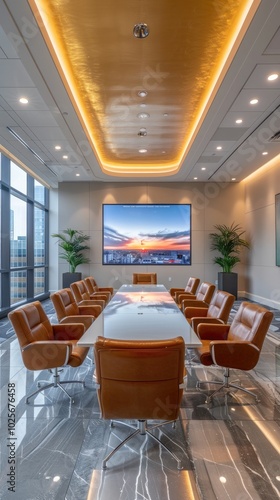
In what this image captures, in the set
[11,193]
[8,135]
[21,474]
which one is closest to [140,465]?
[21,474]

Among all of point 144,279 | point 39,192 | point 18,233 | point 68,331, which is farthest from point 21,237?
point 68,331

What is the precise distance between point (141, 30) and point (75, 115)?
175 centimetres

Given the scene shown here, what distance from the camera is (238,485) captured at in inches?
72.3

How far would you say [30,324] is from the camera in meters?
2.80

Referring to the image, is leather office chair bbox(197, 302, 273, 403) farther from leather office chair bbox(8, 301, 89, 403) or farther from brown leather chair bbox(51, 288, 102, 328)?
brown leather chair bbox(51, 288, 102, 328)

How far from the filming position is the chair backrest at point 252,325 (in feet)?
8.52

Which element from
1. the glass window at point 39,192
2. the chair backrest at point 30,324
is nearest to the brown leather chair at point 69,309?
the chair backrest at point 30,324

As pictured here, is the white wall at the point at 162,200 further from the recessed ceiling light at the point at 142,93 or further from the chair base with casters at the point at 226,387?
the chair base with casters at the point at 226,387

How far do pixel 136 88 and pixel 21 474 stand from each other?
4.69m

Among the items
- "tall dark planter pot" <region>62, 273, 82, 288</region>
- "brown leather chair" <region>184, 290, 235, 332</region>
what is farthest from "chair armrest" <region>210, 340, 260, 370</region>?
"tall dark planter pot" <region>62, 273, 82, 288</region>

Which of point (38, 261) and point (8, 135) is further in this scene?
point (38, 261)

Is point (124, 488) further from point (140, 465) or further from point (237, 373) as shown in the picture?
point (237, 373)

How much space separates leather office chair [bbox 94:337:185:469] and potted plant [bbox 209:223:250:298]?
6.90 m

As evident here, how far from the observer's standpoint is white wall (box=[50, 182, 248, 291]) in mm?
9039
